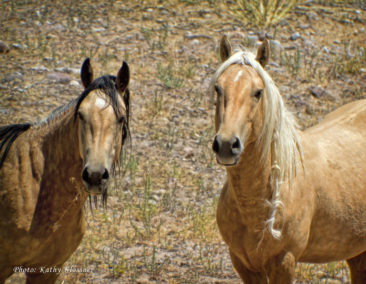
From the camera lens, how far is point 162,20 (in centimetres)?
820

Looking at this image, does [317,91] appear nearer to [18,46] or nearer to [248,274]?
[248,274]

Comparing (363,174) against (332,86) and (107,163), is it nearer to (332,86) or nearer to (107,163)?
(107,163)

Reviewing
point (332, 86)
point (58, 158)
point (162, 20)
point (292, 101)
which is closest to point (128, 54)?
point (162, 20)

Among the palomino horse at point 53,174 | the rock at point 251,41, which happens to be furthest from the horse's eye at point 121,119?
the rock at point 251,41

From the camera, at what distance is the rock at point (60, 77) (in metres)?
6.54

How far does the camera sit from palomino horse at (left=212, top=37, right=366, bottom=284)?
273 cm

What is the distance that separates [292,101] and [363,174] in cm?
358

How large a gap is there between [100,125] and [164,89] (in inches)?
166

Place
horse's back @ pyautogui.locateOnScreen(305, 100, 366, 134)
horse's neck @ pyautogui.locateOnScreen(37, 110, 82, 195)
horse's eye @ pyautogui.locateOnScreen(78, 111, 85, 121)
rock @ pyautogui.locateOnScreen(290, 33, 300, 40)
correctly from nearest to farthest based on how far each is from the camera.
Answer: horse's eye @ pyautogui.locateOnScreen(78, 111, 85, 121)
horse's neck @ pyautogui.locateOnScreen(37, 110, 82, 195)
horse's back @ pyautogui.locateOnScreen(305, 100, 366, 134)
rock @ pyautogui.locateOnScreen(290, 33, 300, 40)

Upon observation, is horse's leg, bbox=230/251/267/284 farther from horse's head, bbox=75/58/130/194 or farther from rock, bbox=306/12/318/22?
rock, bbox=306/12/318/22

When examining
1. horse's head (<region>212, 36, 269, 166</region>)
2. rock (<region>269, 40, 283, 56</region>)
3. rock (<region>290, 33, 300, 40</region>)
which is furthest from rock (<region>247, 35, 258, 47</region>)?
horse's head (<region>212, 36, 269, 166</region>)

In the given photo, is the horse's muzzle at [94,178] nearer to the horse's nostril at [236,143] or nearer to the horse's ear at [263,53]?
the horse's nostril at [236,143]

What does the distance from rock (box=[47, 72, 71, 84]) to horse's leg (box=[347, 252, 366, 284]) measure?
15.0 feet

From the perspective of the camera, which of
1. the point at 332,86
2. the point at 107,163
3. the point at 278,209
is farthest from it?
the point at 332,86
